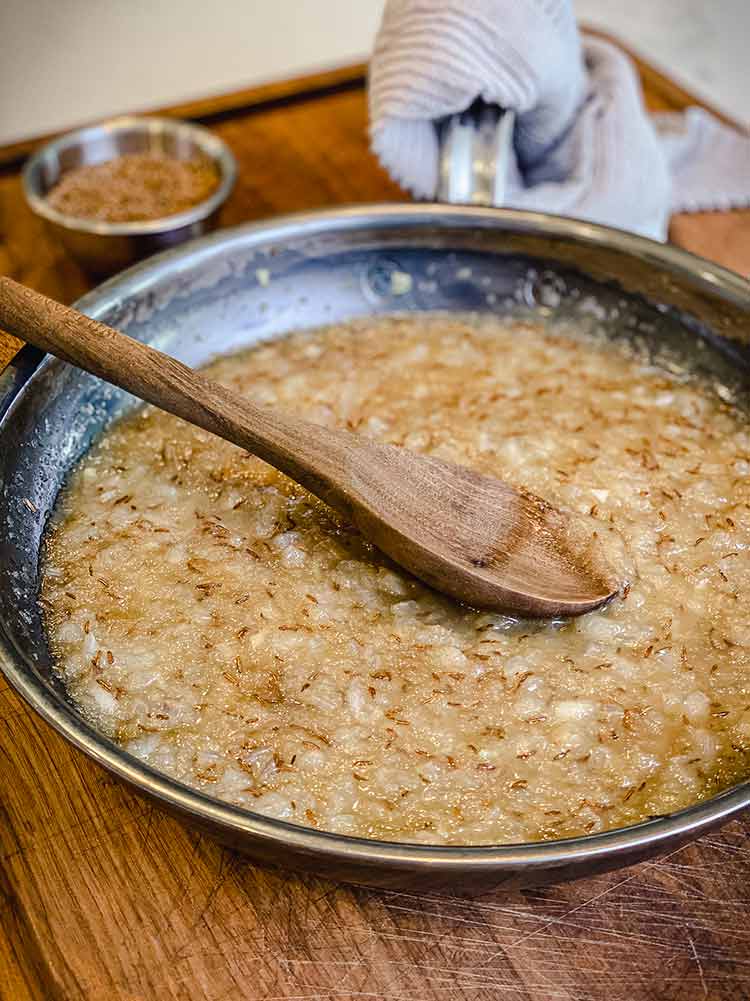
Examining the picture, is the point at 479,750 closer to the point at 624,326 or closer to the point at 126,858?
the point at 126,858

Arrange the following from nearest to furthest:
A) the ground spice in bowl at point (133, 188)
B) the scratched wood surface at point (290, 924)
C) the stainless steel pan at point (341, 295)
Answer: the scratched wood surface at point (290, 924) → the stainless steel pan at point (341, 295) → the ground spice in bowl at point (133, 188)

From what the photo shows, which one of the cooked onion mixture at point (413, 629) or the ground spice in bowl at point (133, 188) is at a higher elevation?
the ground spice in bowl at point (133, 188)

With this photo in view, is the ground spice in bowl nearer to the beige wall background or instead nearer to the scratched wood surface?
the scratched wood surface

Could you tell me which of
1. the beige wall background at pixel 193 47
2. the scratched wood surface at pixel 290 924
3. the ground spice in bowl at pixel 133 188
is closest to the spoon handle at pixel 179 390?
the scratched wood surface at pixel 290 924

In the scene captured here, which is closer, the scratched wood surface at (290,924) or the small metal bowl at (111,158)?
the scratched wood surface at (290,924)

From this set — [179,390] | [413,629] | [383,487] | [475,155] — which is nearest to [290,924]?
[413,629]

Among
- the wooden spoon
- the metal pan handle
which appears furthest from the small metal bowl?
the wooden spoon

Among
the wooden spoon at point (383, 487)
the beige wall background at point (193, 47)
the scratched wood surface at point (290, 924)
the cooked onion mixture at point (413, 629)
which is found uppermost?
the wooden spoon at point (383, 487)

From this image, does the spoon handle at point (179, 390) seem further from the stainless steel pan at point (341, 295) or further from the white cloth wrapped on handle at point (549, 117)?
the white cloth wrapped on handle at point (549, 117)
